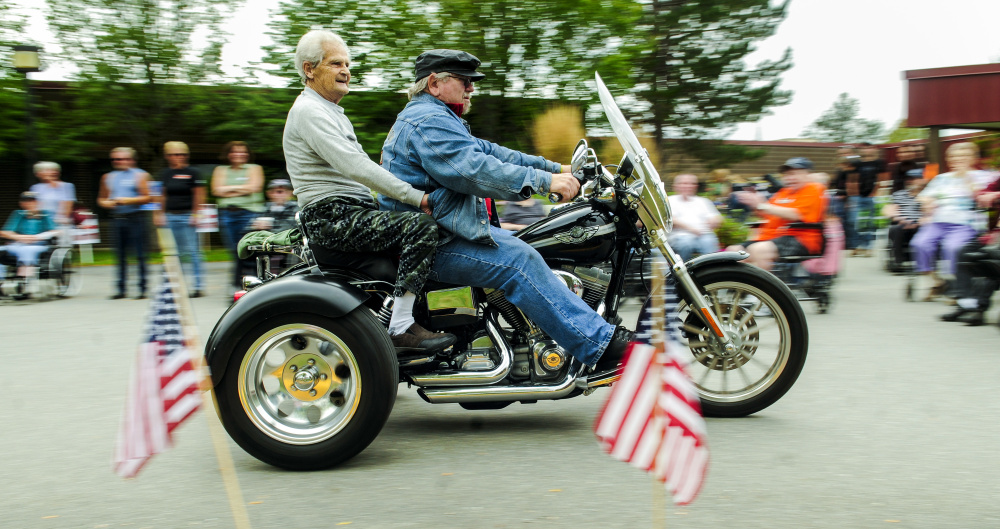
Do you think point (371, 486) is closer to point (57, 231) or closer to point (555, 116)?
point (57, 231)

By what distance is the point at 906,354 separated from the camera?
22.0 feet

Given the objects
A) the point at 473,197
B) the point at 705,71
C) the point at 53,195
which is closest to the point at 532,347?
the point at 473,197

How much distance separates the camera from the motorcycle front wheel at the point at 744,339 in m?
4.48

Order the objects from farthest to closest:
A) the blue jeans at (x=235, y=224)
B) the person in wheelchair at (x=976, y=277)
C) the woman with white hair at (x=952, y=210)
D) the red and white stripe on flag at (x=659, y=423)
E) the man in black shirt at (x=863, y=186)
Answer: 1. the man in black shirt at (x=863, y=186)
2. the blue jeans at (x=235, y=224)
3. the woman with white hair at (x=952, y=210)
4. the person in wheelchair at (x=976, y=277)
5. the red and white stripe on flag at (x=659, y=423)

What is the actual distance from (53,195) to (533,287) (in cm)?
915

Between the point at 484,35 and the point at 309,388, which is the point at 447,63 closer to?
the point at 309,388

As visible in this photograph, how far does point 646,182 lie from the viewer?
14.3 ft

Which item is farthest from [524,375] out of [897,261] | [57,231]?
[897,261]

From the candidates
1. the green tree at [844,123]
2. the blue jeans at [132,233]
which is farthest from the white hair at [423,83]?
the green tree at [844,123]

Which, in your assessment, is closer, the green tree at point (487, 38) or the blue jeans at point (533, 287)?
the blue jeans at point (533, 287)

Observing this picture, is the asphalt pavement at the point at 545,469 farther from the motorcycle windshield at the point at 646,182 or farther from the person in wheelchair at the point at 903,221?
the person in wheelchair at the point at 903,221

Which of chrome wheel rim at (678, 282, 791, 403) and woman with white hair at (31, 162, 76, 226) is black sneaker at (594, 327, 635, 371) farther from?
woman with white hair at (31, 162, 76, 226)

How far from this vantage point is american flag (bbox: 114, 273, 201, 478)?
131 inches

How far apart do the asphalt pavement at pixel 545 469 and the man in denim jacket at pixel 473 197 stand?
594 millimetres
